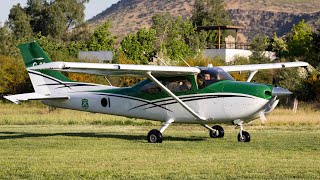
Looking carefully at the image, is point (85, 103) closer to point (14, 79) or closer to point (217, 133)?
point (217, 133)

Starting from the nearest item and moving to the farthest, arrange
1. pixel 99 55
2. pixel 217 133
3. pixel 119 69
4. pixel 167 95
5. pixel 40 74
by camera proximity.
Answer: pixel 119 69 → pixel 167 95 → pixel 217 133 → pixel 40 74 → pixel 99 55

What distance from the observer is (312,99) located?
51.1 m

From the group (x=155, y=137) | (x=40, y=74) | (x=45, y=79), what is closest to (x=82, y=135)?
(x=45, y=79)

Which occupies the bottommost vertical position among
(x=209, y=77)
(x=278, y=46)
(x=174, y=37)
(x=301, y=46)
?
(x=278, y=46)

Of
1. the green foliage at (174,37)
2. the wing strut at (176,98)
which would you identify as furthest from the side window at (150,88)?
the green foliage at (174,37)

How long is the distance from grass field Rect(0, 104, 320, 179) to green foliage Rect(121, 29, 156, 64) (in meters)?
41.4

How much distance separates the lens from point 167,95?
23.0 m

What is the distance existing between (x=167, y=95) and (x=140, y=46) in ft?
177

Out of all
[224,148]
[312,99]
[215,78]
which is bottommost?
[312,99]

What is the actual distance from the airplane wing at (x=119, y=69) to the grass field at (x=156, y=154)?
5.92 feet

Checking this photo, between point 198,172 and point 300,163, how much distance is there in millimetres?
2478

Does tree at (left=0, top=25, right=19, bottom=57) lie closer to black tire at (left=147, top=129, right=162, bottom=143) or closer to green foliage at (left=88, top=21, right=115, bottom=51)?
green foliage at (left=88, top=21, right=115, bottom=51)

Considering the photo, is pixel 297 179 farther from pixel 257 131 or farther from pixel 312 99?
pixel 312 99

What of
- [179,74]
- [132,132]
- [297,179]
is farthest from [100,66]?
[297,179]
